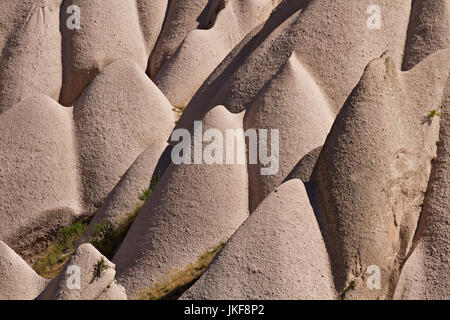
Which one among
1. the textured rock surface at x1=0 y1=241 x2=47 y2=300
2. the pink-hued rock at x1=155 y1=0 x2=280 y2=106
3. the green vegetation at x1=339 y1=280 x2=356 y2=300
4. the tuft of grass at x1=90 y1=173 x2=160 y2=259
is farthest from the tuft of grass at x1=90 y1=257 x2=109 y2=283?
the pink-hued rock at x1=155 y1=0 x2=280 y2=106

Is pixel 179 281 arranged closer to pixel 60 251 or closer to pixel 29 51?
pixel 60 251

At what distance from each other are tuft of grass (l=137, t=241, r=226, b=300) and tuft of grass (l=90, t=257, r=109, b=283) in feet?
4.12

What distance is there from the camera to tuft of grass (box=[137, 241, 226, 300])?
18.0m

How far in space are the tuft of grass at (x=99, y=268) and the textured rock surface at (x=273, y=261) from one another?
1.50 metres

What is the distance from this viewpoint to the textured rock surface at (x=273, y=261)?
1631 cm


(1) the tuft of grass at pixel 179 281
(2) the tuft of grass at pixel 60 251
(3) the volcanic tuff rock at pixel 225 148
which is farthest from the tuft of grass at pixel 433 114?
(2) the tuft of grass at pixel 60 251

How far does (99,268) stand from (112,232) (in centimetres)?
363

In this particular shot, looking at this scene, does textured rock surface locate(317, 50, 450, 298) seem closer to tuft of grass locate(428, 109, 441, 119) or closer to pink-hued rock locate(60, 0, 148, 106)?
tuft of grass locate(428, 109, 441, 119)

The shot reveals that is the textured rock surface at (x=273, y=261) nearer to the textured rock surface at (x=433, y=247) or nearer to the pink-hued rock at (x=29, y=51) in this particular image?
the textured rock surface at (x=433, y=247)

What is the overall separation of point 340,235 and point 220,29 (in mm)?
10535

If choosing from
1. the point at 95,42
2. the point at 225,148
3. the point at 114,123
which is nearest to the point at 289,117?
the point at 225,148

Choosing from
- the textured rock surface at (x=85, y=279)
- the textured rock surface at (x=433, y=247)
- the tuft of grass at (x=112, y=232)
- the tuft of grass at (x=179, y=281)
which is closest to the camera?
the textured rock surface at (x=433, y=247)
